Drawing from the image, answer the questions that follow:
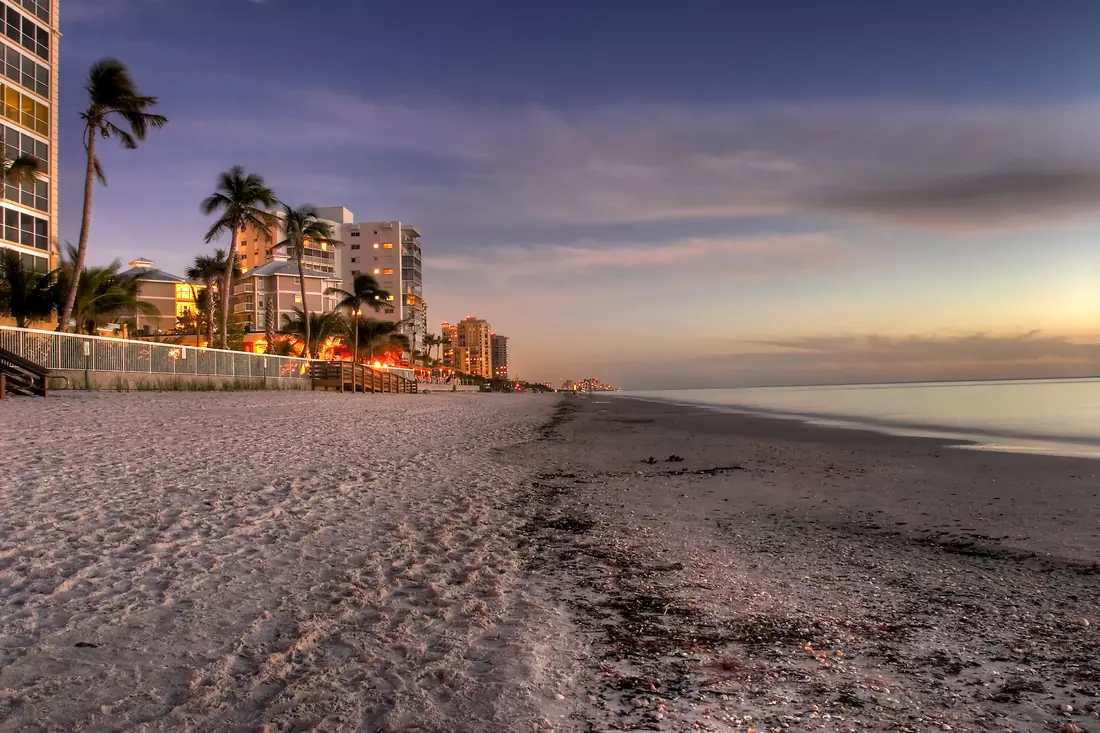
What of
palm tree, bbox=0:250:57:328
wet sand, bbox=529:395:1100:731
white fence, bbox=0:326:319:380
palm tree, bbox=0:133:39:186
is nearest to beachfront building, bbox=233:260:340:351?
palm tree, bbox=0:250:57:328

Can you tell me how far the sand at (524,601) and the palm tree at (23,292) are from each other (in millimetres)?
27508

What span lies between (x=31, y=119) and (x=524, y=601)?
4832 centimetres

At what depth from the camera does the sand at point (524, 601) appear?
2.81m

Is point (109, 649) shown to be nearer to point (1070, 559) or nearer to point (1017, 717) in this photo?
point (1017, 717)

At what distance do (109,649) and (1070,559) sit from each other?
6459 millimetres

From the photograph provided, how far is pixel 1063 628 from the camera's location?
378 cm

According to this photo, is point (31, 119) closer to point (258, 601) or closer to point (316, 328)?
point (316, 328)

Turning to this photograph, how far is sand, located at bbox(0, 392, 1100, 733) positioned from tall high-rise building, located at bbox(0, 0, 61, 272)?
3726 centimetres

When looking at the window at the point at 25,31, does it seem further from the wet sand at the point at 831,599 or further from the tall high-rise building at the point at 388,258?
the tall high-rise building at the point at 388,258

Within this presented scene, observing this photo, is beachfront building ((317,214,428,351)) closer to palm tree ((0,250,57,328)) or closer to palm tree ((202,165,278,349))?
palm tree ((202,165,278,349))

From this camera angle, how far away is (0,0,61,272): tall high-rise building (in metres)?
37.0

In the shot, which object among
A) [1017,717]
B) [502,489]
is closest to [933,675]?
[1017,717]

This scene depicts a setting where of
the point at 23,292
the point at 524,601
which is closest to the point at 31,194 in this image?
the point at 23,292

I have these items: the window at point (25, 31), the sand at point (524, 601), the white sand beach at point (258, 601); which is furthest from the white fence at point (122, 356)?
the window at point (25, 31)
